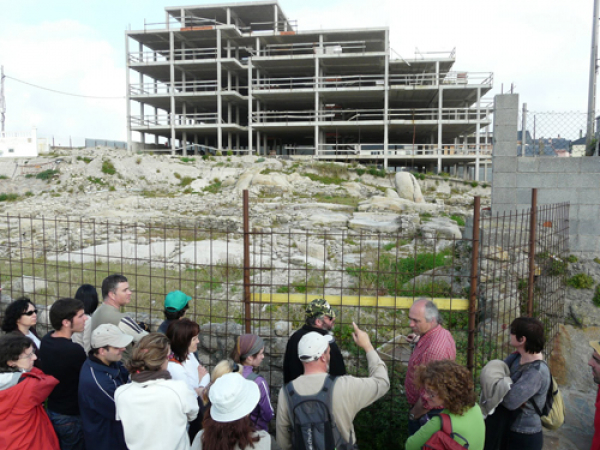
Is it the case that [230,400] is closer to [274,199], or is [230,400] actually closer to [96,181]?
[274,199]

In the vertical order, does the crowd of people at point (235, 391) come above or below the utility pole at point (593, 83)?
below

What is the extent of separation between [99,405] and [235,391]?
3.95 ft

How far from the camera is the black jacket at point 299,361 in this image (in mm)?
3234

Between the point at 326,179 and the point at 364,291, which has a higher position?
the point at 326,179

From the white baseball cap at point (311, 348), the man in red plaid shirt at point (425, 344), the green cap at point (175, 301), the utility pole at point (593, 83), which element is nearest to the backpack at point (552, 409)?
the man in red plaid shirt at point (425, 344)

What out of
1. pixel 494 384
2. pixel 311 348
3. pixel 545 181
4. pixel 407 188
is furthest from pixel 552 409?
pixel 407 188

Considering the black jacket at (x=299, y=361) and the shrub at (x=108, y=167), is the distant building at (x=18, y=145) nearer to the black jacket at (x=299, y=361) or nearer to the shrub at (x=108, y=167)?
the shrub at (x=108, y=167)

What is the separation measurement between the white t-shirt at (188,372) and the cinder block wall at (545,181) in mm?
6239

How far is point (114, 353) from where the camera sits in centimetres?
301

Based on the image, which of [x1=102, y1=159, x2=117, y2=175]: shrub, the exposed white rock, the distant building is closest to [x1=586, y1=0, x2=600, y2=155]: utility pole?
the exposed white rock

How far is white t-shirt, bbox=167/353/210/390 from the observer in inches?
121

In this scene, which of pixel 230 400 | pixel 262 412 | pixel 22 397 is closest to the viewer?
pixel 230 400

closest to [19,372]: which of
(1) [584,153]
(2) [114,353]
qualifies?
(2) [114,353]

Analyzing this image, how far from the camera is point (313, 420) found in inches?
102
